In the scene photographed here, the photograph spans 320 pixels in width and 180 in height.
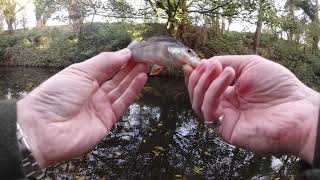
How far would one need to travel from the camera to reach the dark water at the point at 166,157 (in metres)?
7.18

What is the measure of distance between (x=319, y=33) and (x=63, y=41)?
15448 millimetres

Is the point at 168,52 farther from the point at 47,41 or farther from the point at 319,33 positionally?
the point at 47,41

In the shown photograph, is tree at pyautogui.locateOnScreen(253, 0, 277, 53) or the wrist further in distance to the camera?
tree at pyautogui.locateOnScreen(253, 0, 277, 53)

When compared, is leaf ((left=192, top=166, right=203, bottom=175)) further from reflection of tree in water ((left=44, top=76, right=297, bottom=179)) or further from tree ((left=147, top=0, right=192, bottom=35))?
tree ((left=147, top=0, right=192, bottom=35))

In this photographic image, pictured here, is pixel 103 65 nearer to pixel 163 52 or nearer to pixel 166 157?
pixel 163 52

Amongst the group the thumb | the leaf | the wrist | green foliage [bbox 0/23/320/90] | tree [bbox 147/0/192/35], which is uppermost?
tree [bbox 147/0/192/35]

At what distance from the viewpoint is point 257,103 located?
234 centimetres

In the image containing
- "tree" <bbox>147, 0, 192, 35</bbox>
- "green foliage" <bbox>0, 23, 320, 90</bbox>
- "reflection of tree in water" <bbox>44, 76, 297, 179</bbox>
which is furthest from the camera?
"green foliage" <bbox>0, 23, 320, 90</bbox>

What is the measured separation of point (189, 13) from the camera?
56.5 ft

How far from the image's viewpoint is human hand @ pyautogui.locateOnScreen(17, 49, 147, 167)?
216cm

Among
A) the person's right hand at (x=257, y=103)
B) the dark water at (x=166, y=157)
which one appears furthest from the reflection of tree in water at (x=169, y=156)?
the person's right hand at (x=257, y=103)

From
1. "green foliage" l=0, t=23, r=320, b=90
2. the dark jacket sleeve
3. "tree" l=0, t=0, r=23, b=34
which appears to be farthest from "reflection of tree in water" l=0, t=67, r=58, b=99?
the dark jacket sleeve

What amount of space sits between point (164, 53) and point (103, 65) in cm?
41

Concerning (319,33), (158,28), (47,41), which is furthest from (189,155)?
(47,41)
